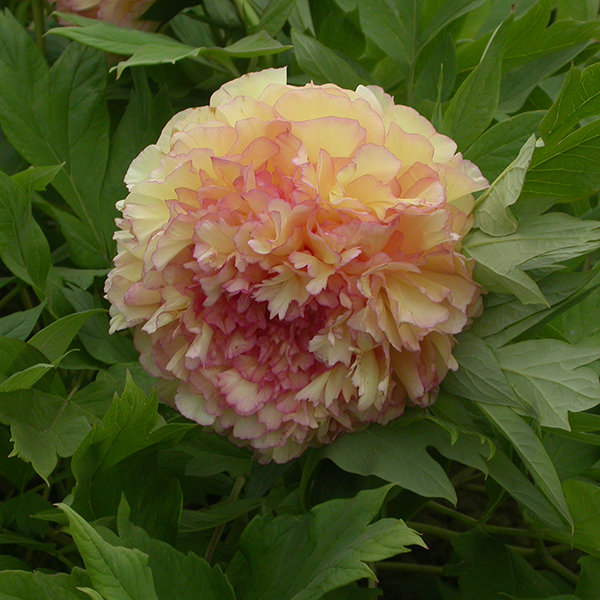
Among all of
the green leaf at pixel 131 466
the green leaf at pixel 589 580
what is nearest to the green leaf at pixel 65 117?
the green leaf at pixel 131 466

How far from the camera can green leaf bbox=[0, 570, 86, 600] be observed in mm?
386

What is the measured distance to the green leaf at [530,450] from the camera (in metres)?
0.43

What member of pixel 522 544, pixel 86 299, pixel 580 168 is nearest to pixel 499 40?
pixel 580 168

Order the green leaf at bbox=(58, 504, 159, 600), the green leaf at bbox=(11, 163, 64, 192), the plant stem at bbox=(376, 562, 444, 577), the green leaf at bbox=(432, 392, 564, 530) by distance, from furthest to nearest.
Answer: the plant stem at bbox=(376, 562, 444, 577)
the green leaf at bbox=(11, 163, 64, 192)
the green leaf at bbox=(432, 392, 564, 530)
the green leaf at bbox=(58, 504, 159, 600)

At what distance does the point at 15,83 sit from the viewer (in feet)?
2.04

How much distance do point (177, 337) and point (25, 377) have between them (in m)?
0.11

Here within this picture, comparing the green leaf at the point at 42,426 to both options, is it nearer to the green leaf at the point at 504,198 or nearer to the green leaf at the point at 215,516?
the green leaf at the point at 215,516

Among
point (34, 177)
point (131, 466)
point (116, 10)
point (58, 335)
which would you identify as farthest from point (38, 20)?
point (131, 466)

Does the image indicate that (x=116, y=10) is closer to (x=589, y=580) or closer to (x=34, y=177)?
(x=34, y=177)

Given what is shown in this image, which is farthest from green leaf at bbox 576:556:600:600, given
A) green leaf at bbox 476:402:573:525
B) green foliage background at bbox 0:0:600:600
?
green leaf at bbox 476:402:573:525

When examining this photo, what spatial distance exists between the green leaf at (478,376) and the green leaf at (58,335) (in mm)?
256

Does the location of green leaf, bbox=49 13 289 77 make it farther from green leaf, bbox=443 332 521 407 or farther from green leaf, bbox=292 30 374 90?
Answer: green leaf, bbox=443 332 521 407

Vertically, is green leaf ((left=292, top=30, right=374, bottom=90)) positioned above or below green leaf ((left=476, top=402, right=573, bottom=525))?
above

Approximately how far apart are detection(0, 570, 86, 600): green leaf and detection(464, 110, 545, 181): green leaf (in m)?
0.35
